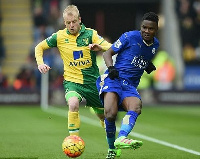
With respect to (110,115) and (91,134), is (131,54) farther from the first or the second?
(91,134)

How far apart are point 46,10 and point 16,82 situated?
5.72 meters

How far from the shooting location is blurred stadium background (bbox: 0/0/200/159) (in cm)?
1766

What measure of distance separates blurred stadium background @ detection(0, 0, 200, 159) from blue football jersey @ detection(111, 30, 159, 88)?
4724 millimetres

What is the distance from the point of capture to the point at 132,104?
8711 mm

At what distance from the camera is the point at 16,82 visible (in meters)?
24.1

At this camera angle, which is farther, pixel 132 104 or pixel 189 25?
pixel 189 25

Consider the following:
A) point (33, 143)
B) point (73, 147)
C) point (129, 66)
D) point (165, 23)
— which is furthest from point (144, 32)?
point (165, 23)

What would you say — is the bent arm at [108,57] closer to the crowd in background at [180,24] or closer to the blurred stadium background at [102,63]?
the blurred stadium background at [102,63]

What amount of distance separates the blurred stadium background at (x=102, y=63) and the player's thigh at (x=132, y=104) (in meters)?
4.87

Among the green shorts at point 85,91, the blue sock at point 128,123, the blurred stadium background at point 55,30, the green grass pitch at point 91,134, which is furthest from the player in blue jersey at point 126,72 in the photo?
the blurred stadium background at point 55,30

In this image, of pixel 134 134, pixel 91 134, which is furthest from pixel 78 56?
pixel 134 134

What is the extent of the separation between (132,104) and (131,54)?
731 millimetres

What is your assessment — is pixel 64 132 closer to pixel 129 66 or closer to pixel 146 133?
pixel 146 133

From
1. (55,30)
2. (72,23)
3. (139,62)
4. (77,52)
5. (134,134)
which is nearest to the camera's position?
(139,62)
